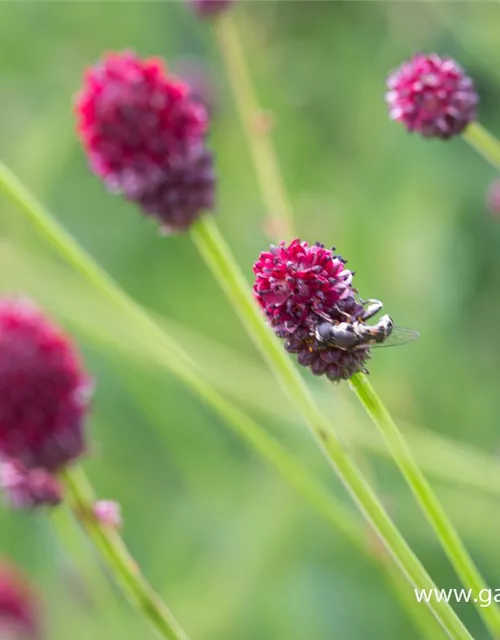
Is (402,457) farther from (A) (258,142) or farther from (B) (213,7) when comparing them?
(B) (213,7)

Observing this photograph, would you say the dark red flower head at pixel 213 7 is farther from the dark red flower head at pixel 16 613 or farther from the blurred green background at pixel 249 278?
the dark red flower head at pixel 16 613

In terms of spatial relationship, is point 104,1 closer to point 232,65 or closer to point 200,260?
point 200,260

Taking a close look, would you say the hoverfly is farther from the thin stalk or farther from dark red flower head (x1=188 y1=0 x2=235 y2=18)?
dark red flower head (x1=188 y1=0 x2=235 y2=18)

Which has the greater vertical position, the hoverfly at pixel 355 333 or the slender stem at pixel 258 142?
the slender stem at pixel 258 142

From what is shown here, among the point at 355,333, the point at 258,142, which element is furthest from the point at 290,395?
the point at 258,142

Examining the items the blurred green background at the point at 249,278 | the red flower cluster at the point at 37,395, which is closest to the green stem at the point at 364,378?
the red flower cluster at the point at 37,395

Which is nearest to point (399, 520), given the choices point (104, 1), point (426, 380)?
point (426, 380)


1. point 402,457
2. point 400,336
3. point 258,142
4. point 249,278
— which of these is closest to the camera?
point 402,457
